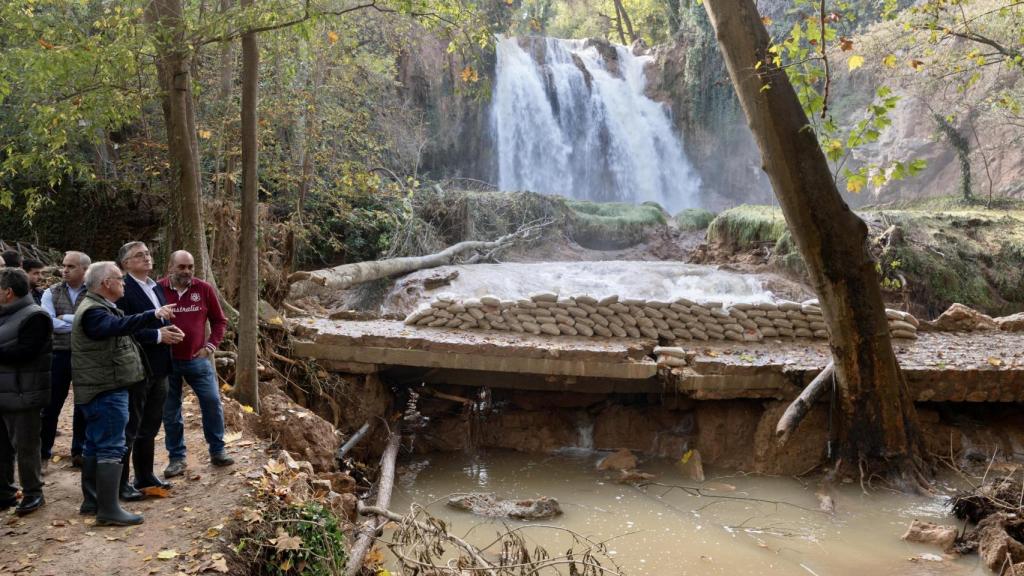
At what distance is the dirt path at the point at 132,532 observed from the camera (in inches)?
147

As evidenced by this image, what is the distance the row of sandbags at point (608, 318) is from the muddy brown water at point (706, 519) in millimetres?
1701

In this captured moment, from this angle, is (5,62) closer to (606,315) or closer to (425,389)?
(425,389)

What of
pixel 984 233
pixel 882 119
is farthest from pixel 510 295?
pixel 984 233

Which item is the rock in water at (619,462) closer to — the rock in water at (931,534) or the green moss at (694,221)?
the rock in water at (931,534)

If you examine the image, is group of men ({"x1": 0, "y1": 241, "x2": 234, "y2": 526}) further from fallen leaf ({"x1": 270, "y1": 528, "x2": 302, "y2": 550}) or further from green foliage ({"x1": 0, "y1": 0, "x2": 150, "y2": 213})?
green foliage ({"x1": 0, "y1": 0, "x2": 150, "y2": 213})

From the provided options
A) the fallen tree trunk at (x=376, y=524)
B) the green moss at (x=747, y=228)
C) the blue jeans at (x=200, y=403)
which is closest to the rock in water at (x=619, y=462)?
the fallen tree trunk at (x=376, y=524)

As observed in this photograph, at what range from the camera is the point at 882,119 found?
555 centimetres

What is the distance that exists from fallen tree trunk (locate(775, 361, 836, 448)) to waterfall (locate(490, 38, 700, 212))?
56.2 feet

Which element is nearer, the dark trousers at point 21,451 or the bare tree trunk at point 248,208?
the dark trousers at point 21,451

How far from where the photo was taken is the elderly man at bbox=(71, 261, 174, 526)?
4137 mm

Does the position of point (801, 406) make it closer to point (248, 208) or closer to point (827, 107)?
point (827, 107)

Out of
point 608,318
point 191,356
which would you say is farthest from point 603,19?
point 191,356

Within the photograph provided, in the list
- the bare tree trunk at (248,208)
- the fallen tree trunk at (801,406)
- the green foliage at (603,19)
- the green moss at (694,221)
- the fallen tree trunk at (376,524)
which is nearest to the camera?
the fallen tree trunk at (376,524)

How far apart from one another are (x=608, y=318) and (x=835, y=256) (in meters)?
2.99
